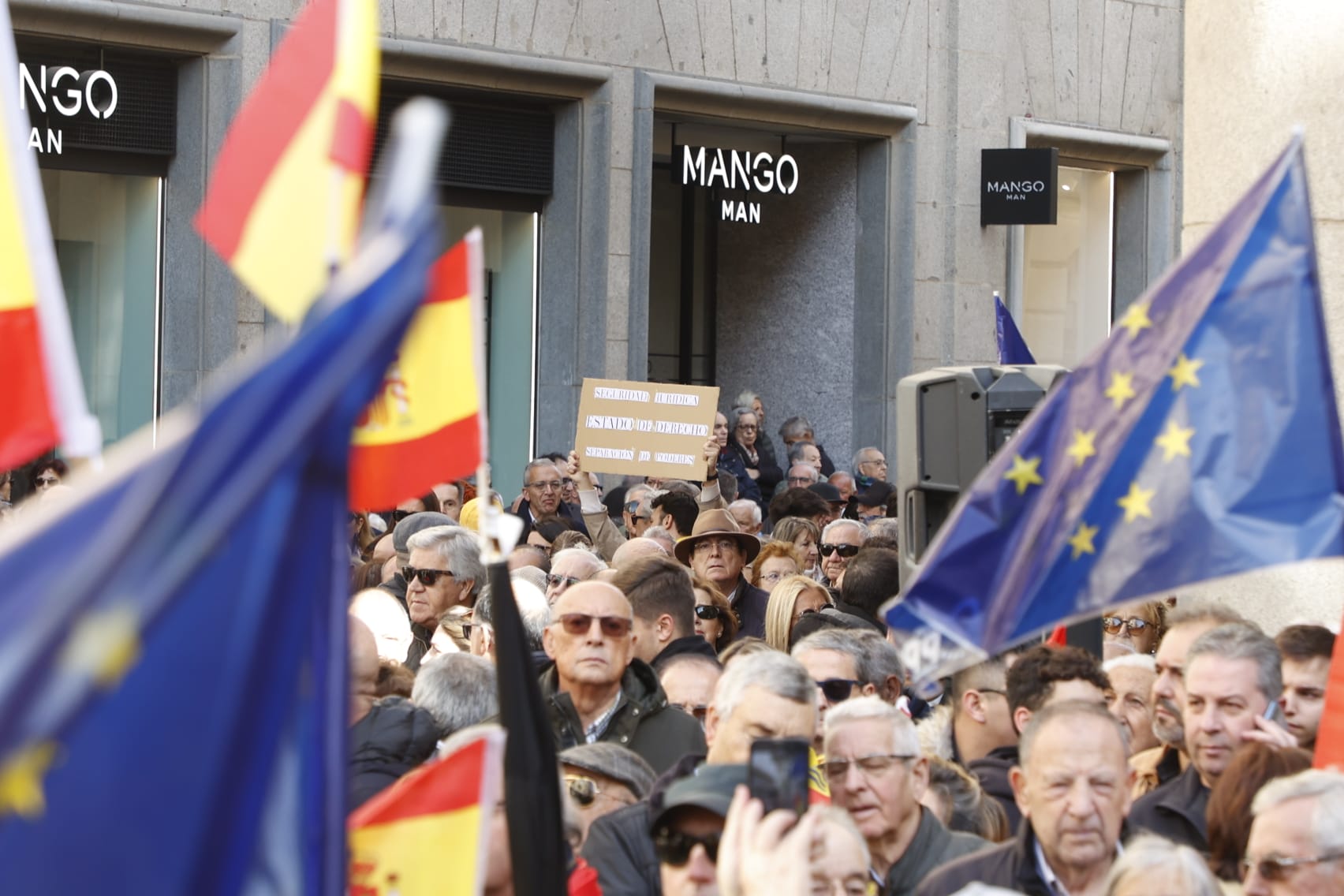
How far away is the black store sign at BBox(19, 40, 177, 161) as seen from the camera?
15734 mm

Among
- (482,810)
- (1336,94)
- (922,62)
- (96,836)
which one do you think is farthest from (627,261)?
(96,836)

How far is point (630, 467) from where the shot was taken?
14453 mm

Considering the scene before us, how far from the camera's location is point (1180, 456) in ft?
14.1

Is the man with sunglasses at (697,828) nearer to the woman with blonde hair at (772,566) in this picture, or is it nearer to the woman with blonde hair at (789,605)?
the woman with blonde hair at (789,605)

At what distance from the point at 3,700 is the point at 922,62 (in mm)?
19732

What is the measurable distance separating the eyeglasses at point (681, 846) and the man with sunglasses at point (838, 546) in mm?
6700

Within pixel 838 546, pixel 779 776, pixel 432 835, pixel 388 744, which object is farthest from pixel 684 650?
pixel 432 835

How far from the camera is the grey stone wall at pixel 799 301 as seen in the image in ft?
70.2

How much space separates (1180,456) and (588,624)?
8.58 ft

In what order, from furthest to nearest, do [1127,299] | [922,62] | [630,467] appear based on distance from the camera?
[1127,299] < [922,62] < [630,467]

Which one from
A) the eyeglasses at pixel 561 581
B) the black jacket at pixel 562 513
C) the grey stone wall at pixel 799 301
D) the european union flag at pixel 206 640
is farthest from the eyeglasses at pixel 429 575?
the grey stone wall at pixel 799 301

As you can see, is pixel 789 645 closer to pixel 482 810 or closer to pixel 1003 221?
pixel 482 810

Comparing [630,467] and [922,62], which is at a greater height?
[922,62]

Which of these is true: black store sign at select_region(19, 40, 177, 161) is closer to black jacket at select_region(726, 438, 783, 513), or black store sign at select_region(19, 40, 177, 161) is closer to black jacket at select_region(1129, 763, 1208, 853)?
black jacket at select_region(726, 438, 783, 513)
